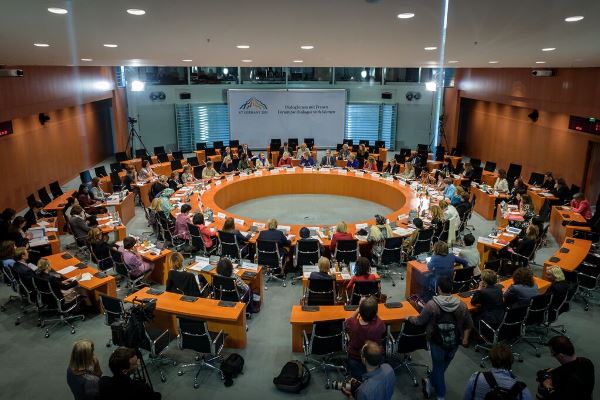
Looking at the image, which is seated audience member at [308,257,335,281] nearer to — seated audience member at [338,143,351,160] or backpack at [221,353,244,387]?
backpack at [221,353,244,387]

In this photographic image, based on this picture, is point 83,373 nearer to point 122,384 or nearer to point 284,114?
point 122,384

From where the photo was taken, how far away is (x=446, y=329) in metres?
4.80

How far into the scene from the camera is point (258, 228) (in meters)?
9.45

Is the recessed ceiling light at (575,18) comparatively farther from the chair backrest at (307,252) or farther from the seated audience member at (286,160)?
the seated audience member at (286,160)

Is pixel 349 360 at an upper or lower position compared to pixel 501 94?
lower

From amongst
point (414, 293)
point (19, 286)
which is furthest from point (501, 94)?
point (19, 286)

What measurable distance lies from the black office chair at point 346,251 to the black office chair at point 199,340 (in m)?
3.06

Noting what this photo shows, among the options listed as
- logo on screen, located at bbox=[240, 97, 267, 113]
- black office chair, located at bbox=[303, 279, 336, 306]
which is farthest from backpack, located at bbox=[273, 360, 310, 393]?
logo on screen, located at bbox=[240, 97, 267, 113]

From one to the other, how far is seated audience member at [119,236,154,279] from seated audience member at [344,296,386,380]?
4519mm

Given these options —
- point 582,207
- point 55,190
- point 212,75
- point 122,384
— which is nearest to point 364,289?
point 122,384

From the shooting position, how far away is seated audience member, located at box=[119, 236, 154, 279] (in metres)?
7.64

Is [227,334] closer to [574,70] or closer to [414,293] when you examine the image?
[414,293]

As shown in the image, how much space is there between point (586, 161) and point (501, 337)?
9489 mm

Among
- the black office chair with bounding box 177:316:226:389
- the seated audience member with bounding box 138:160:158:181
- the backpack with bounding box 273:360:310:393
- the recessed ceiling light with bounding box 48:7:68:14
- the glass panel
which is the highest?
the glass panel
